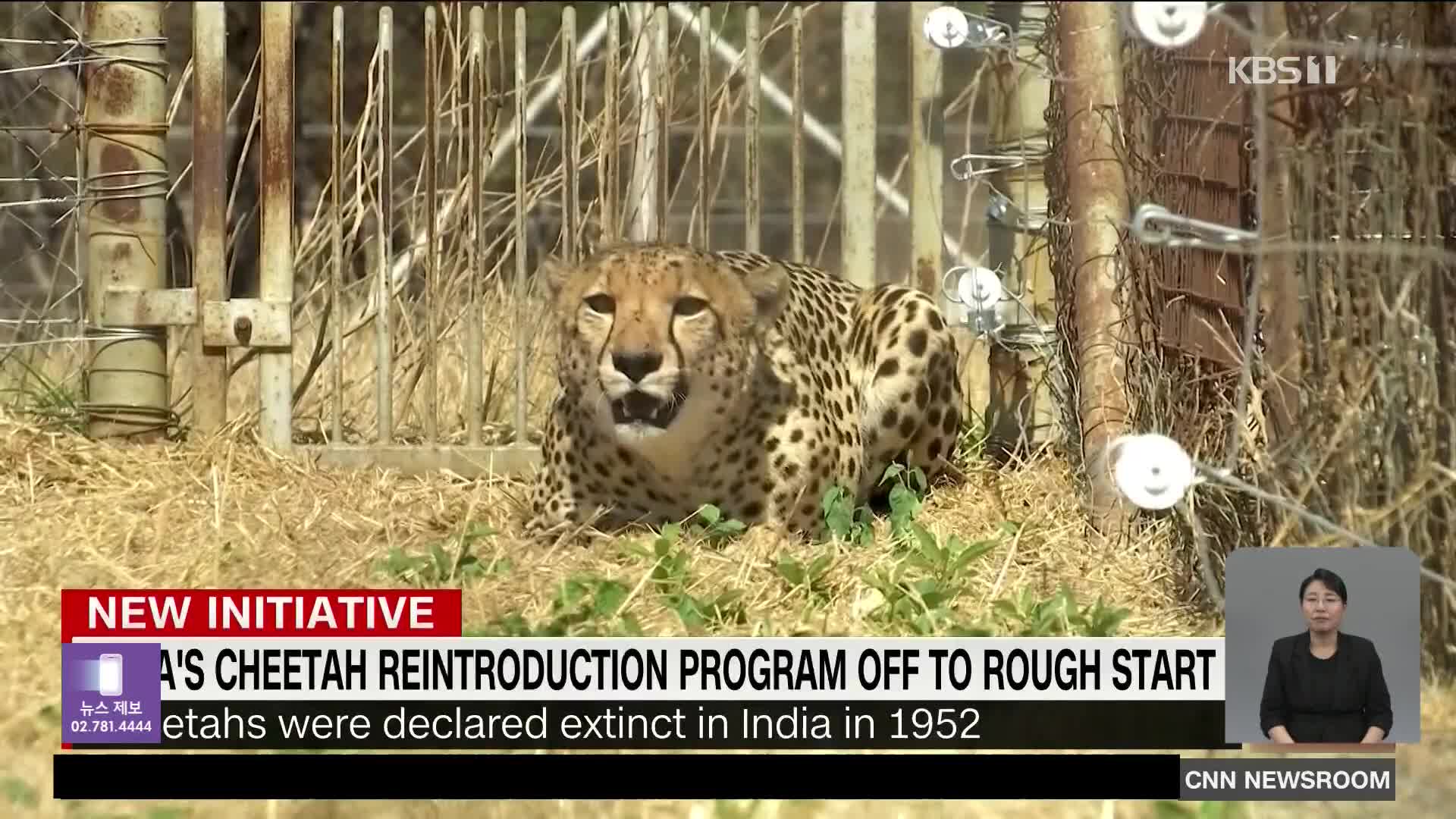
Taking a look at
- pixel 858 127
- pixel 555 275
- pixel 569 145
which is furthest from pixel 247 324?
pixel 858 127

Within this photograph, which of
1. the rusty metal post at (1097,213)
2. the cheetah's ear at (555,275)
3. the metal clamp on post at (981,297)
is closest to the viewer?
the rusty metal post at (1097,213)

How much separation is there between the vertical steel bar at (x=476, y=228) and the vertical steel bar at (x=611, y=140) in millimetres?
319

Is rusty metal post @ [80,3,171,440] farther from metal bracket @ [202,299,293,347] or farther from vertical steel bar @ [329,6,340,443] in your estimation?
vertical steel bar @ [329,6,340,443]

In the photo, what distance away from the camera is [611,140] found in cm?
526

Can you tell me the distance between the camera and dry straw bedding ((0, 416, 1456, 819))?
2.96m

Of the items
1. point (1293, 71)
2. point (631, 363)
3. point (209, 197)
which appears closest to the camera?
point (1293, 71)

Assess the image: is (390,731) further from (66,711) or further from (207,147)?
(207,147)

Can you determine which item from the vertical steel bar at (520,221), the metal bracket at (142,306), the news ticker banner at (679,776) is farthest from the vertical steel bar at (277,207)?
the news ticker banner at (679,776)

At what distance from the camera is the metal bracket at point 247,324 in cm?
509

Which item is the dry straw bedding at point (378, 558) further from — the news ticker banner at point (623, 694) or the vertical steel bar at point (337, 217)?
the vertical steel bar at point (337, 217)

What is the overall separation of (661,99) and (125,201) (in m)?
Answer: 1.38

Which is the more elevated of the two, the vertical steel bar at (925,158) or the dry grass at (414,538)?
the vertical steel bar at (925,158)

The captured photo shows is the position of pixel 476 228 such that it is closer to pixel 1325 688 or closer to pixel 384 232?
pixel 384 232

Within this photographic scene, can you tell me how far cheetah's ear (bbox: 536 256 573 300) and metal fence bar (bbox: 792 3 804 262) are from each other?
0.90 m
